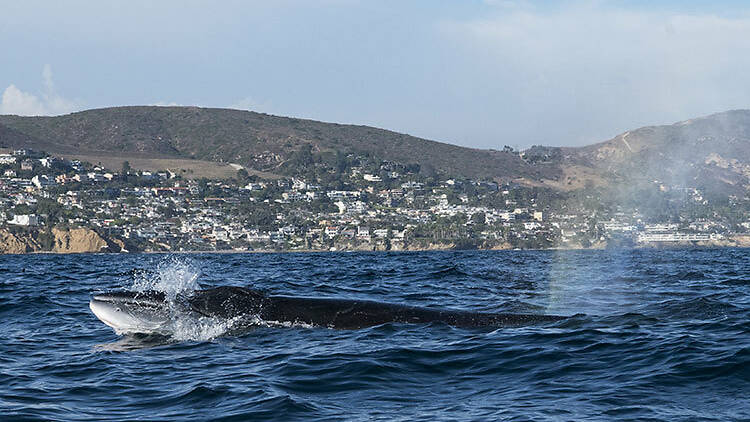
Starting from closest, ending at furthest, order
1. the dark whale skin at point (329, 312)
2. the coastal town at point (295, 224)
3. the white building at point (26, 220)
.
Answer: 1. the dark whale skin at point (329, 312)
2. the coastal town at point (295, 224)
3. the white building at point (26, 220)

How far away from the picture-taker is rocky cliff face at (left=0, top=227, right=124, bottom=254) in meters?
137

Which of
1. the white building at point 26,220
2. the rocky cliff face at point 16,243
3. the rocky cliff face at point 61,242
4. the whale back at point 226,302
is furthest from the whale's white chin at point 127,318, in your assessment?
the white building at point 26,220

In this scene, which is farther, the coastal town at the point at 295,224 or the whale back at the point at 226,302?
the coastal town at the point at 295,224

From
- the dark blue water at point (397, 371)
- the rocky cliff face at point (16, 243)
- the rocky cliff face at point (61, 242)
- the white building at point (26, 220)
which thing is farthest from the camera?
the white building at point (26, 220)

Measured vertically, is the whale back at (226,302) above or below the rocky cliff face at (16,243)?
above

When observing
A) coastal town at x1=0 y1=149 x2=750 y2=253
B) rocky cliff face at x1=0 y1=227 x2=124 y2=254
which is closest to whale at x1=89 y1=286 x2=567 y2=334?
coastal town at x1=0 y1=149 x2=750 y2=253

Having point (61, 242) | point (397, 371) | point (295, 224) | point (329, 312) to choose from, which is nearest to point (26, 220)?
point (61, 242)

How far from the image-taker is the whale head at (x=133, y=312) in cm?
1639

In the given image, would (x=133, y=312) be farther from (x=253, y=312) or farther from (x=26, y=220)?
(x=26, y=220)

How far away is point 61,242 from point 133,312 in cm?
13246

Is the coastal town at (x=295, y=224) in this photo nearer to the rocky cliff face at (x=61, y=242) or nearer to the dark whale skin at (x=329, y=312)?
the rocky cliff face at (x=61, y=242)

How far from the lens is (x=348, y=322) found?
54.6 ft

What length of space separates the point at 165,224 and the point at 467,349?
527 feet

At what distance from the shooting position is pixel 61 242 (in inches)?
5531
